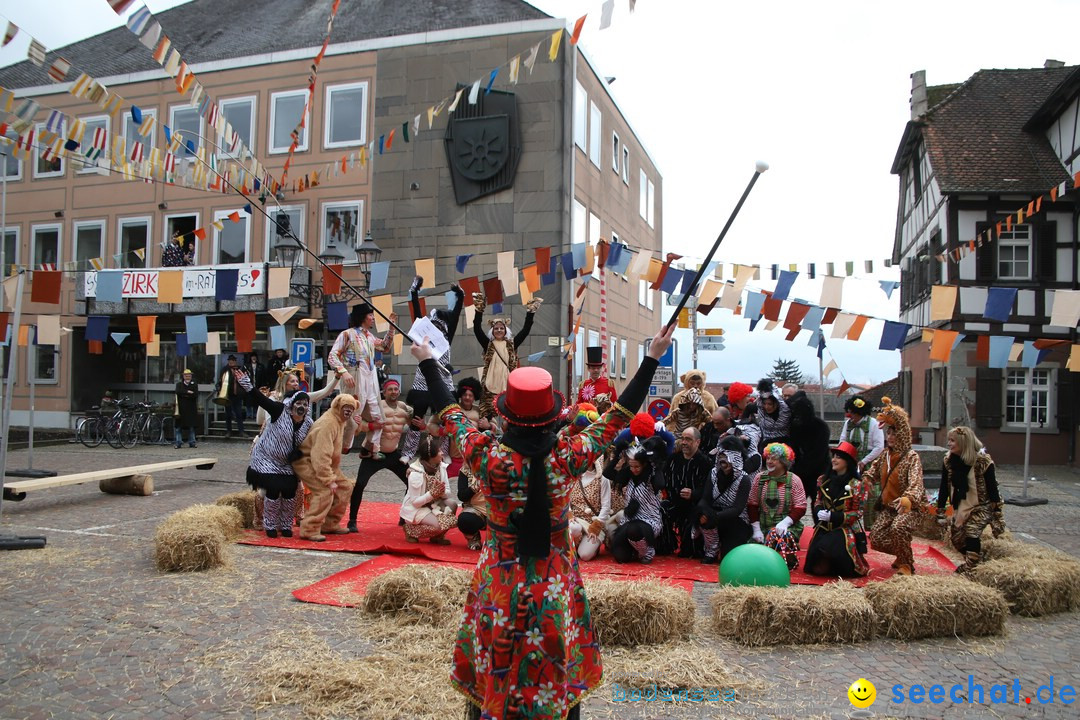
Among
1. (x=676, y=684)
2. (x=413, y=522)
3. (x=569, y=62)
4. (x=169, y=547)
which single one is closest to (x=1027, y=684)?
(x=676, y=684)

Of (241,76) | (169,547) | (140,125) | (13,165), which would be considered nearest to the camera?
(169,547)

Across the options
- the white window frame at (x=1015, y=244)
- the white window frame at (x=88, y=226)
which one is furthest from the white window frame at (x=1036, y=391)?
the white window frame at (x=88, y=226)

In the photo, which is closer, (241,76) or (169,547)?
A: (169,547)

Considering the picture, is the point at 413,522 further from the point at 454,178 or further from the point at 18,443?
the point at 18,443

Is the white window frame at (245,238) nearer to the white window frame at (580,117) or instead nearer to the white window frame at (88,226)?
the white window frame at (88,226)

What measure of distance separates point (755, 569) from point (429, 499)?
3.69 metres

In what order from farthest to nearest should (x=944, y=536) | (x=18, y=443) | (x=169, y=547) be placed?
1. (x=18, y=443)
2. (x=944, y=536)
3. (x=169, y=547)

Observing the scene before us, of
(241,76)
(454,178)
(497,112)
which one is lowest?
(454,178)

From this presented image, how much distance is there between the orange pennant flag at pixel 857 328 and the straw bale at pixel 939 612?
18.6 feet

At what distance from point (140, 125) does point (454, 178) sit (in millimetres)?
13235

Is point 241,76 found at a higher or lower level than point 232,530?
higher

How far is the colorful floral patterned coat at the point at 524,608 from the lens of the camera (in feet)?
9.71

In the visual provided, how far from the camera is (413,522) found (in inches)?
333

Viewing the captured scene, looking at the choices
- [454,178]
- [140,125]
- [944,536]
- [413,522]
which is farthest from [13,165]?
[944,536]
